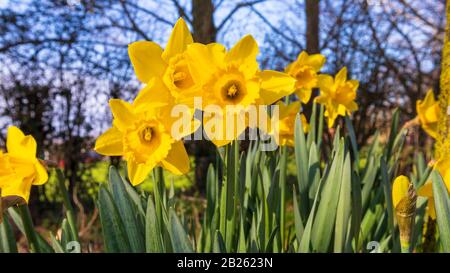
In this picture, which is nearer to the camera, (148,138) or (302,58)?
(148,138)

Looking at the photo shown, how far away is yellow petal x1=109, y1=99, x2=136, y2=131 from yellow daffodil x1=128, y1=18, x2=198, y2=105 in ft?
0.18

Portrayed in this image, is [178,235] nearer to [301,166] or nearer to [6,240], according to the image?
[6,240]

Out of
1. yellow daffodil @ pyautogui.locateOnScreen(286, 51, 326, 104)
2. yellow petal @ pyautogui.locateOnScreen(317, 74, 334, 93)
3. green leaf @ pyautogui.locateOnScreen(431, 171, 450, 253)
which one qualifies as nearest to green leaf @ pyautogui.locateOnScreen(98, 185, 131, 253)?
green leaf @ pyautogui.locateOnScreen(431, 171, 450, 253)

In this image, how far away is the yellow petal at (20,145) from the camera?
671 mm

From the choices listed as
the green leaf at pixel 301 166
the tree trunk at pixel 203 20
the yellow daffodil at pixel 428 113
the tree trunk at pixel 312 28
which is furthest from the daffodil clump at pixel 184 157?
the tree trunk at pixel 312 28

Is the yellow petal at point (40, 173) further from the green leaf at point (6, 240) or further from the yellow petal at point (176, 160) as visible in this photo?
the yellow petal at point (176, 160)

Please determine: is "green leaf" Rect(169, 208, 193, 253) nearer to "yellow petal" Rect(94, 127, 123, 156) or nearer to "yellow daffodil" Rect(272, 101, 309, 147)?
"yellow petal" Rect(94, 127, 123, 156)

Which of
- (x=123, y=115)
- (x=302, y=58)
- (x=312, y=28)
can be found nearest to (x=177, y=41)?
(x=123, y=115)

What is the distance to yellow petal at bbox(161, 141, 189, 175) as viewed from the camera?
1.88 ft

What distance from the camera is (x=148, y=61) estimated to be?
1.82 ft

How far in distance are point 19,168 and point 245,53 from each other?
0.42 meters
